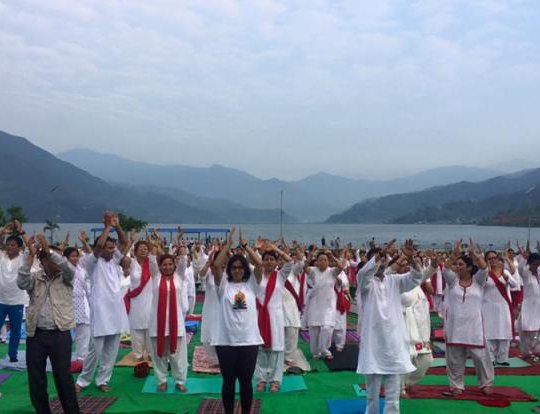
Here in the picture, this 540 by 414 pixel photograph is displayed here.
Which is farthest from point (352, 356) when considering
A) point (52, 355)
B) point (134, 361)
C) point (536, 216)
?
point (536, 216)

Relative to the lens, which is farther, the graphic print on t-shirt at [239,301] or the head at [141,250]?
the head at [141,250]

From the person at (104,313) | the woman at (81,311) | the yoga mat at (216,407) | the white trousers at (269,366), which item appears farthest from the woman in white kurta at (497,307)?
the woman at (81,311)

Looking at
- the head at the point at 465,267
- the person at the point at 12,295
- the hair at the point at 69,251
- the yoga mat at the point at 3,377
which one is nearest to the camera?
the head at the point at 465,267

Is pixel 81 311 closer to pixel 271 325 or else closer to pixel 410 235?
pixel 271 325

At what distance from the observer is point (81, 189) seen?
612 ft

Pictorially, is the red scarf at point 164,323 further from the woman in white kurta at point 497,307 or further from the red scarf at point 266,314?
the woman in white kurta at point 497,307

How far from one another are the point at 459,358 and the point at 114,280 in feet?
13.7

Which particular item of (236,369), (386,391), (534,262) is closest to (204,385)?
(236,369)

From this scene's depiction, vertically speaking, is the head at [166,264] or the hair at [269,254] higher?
the hair at [269,254]

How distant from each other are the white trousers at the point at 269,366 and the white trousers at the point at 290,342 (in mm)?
1199

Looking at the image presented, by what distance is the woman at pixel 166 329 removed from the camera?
6.68 meters

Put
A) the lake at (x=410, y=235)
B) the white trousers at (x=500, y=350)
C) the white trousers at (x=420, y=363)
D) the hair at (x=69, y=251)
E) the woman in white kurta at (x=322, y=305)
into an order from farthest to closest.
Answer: the lake at (x=410, y=235) → the woman in white kurta at (x=322, y=305) → the white trousers at (x=500, y=350) → the hair at (x=69, y=251) → the white trousers at (x=420, y=363)

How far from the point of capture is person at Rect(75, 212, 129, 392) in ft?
21.7

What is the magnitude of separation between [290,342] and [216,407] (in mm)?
2251
